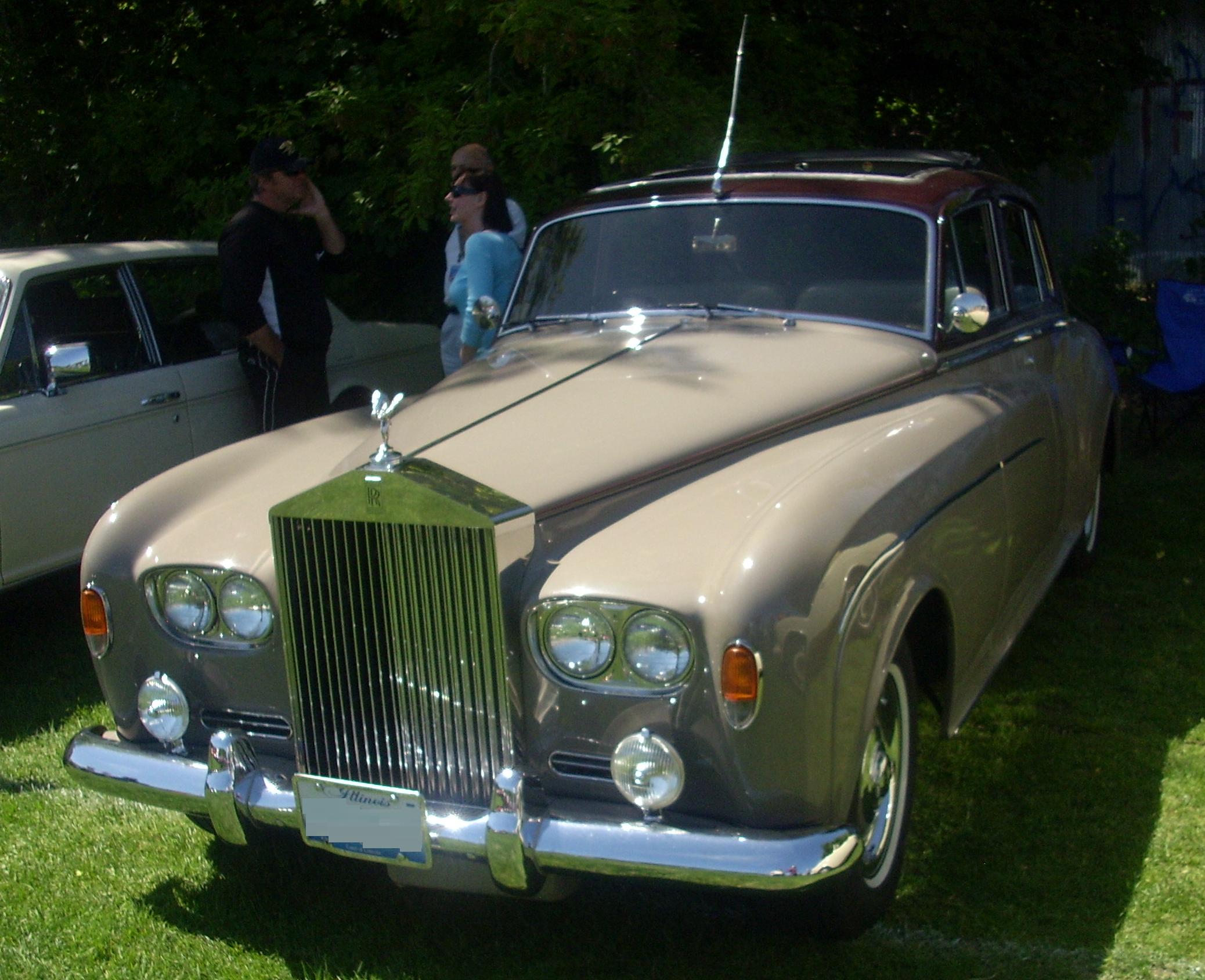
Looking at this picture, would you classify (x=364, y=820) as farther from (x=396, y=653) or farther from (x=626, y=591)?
(x=626, y=591)

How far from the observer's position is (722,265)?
4176mm

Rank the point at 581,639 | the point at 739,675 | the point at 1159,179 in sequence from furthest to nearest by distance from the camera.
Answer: the point at 1159,179 < the point at 581,639 < the point at 739,675

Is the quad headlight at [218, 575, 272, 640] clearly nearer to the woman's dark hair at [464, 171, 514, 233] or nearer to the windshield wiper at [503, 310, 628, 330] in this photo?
the windshield wiper at [503, 310, 628, 330]

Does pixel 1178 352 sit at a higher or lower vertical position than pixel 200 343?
lower

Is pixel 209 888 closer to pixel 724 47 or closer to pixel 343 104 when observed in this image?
pixel 343 104

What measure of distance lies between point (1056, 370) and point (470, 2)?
3611 mm

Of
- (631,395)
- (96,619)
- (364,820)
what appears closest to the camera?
(364,820)

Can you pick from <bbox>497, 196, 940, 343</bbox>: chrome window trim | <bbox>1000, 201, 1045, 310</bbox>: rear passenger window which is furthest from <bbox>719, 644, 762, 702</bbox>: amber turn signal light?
<bbox>1000, 201, 1045, 310</bbox>: rear passenger window

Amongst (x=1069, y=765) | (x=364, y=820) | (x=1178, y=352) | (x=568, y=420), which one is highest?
(x=568, y=420)

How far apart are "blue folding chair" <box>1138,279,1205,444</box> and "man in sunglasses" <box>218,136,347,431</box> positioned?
4.98m

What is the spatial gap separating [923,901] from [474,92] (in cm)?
532

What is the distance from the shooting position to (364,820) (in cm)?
279

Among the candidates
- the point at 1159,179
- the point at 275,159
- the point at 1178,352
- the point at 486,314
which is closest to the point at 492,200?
the point at 275,159

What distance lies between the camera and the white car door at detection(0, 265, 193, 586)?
201 inches
